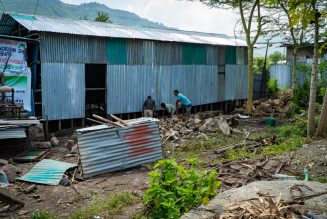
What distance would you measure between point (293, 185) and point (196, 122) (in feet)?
32.9

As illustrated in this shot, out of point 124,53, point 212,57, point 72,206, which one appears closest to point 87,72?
point 124,53

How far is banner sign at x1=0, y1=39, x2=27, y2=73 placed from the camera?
41.8 feet

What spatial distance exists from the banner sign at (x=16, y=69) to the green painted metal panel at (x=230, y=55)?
41.9 feet

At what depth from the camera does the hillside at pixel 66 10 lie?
72688 mm

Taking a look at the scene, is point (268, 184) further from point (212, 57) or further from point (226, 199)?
point (212, 57)

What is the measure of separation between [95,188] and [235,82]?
644 inches

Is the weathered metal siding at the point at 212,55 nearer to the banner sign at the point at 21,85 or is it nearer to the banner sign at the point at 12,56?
the banner sign at the point at 21,85

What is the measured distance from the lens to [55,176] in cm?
917

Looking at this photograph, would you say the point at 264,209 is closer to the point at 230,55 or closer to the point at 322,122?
the point at 322,122

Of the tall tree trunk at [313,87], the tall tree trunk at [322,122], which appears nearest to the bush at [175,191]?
the tall tree trunk at [322,122]

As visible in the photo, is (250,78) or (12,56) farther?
(250,78)

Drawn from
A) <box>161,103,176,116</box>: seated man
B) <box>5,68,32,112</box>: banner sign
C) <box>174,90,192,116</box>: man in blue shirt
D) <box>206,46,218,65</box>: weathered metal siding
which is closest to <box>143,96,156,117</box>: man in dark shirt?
<box>161,103,176,116</box>: seated man

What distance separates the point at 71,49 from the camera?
14.4 m

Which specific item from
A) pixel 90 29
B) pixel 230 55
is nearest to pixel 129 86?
pixel 90 29
